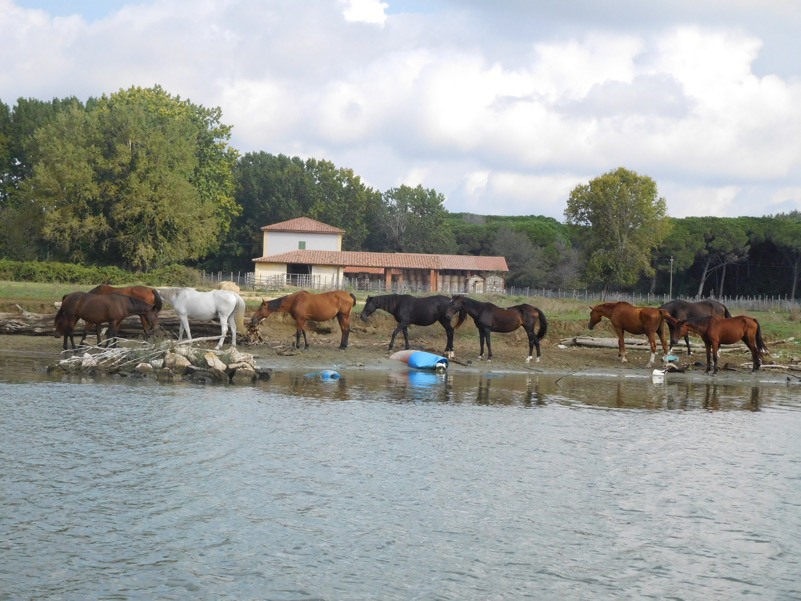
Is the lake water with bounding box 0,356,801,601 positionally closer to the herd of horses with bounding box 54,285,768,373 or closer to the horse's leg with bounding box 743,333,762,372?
the herd of horses with bounding box 54,285,768,373

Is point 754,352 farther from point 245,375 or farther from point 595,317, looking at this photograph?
point 245,375

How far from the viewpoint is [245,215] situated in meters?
91.1

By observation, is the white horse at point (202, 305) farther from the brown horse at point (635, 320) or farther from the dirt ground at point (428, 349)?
the brown horse at point (635, 320)

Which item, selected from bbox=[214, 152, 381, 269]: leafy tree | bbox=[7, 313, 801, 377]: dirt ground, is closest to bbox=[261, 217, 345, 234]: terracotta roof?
bbox=[214, 152, 381, 269]: leafy tree

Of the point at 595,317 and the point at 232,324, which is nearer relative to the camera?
the point at 232,324

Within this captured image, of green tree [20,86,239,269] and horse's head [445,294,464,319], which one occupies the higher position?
green tree [20,86,239,269]

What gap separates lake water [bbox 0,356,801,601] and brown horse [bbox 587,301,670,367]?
24.6 ft

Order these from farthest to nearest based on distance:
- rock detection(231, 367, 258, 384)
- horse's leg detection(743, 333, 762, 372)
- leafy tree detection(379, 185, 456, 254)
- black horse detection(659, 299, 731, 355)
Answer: leafy tree detection(379, 185, 456, 254) → black horse detection(659, 299, 731, 355) → horse's leg detection(743, 333, 762, 372) → rock detection(231, 367, 258, 384)

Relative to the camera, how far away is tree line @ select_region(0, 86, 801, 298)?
49.1 metres

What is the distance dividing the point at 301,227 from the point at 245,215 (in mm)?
14520

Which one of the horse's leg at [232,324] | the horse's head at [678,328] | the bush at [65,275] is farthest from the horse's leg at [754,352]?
the bush at [65,275]

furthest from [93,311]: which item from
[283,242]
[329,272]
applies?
[283,242]

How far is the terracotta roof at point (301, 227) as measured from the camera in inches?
3071

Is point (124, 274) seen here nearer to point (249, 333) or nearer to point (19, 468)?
point (249, 333)
